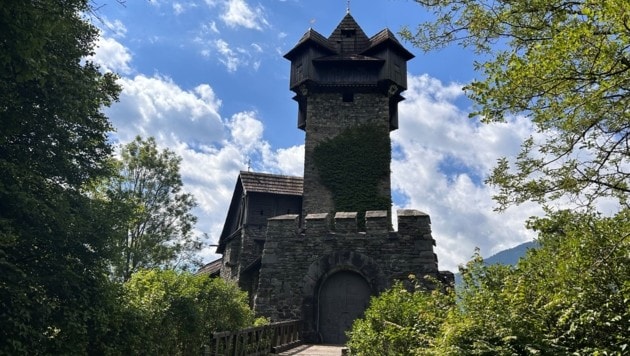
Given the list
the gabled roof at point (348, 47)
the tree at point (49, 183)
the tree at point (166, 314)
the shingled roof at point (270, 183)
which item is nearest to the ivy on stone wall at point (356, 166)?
the shingled roof at point (270, 183)

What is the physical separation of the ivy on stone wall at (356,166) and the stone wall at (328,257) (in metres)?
5.23

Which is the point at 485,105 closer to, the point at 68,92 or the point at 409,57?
the point at 68,92

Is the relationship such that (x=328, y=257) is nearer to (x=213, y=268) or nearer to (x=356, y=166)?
(x=356, y=166)

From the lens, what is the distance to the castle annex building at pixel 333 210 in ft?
44.4

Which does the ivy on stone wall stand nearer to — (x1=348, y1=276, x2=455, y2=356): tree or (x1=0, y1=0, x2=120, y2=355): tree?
(x1=348, y1=276, x2=455, y2=356): tree

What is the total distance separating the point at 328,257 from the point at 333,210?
5.89 metres

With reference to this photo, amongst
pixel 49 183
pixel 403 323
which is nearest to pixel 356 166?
pixel 49 183

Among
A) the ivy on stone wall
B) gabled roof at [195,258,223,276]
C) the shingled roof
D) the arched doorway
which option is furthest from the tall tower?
gabled roof at [195,258,223,276]

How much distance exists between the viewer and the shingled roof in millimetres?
22438

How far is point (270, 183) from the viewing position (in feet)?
75.6

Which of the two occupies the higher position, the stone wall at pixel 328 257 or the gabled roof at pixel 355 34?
the gabled roof at pixel 355 34

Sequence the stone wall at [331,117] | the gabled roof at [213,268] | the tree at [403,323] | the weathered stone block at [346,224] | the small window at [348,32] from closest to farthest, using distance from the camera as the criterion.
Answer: the tree at [403,323] < the weathered stone block at [346,224] < the stone wall at [331,117] < the small window at [348,32] < the gabled roof at [213,268]

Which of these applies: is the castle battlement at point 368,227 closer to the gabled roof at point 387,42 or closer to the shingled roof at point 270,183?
the shingled roof at point 270,183

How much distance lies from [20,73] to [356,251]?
10.1m
